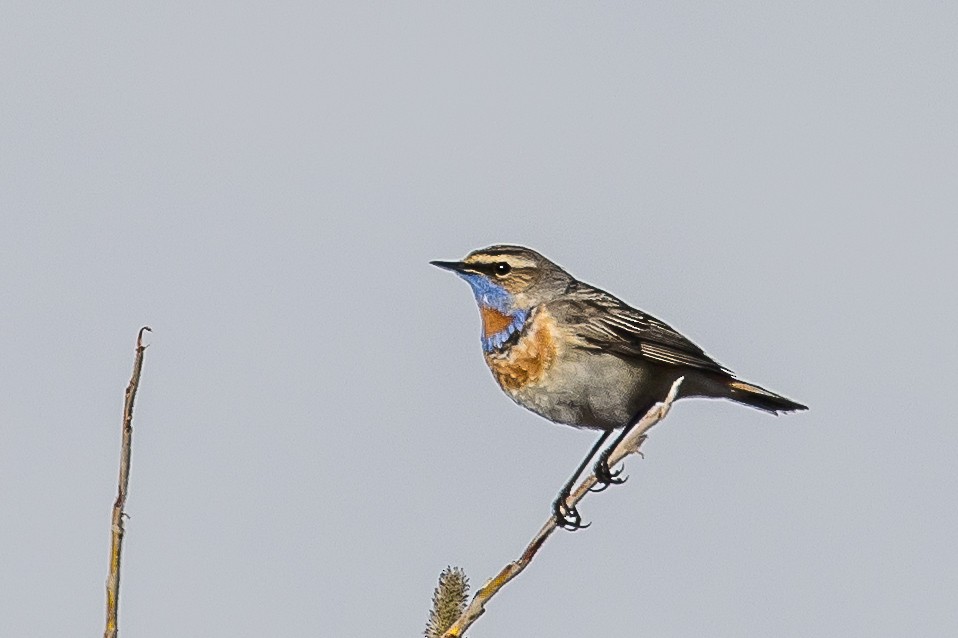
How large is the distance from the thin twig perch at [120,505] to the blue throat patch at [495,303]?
698 cm

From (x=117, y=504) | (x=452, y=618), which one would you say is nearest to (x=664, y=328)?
(x=452, y=618)

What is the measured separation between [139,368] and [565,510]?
224cm

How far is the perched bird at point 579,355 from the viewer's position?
36.5 ft

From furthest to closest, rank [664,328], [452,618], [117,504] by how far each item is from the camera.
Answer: [664,328]
[452,618]
[117,504]

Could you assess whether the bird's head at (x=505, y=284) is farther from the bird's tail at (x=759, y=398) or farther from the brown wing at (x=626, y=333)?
the bird's tail at (x=759, y=398)

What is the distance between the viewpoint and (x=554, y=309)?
461 inches

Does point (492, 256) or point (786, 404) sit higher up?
point (492, 256)

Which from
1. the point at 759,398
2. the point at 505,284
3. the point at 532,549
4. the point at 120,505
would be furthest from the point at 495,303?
the point at 120,505

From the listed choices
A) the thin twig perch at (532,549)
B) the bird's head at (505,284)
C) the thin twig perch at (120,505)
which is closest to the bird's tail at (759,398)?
the bird's head at (505,284)

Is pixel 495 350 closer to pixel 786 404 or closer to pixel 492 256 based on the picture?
pixel 492 256

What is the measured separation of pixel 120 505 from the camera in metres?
4.25

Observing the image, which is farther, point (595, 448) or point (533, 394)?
point (595, 448)

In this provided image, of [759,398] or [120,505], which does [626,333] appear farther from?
[120,505]

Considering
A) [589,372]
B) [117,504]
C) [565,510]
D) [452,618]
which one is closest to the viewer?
[117,504]
